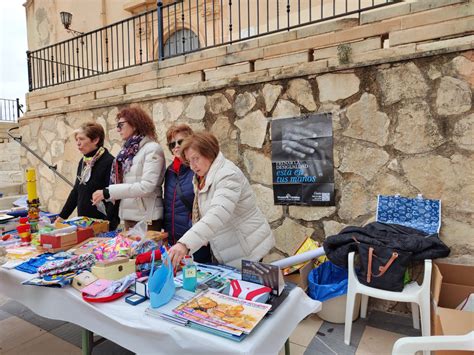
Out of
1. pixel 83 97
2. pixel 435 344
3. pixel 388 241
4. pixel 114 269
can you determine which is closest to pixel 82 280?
pixel 114 269

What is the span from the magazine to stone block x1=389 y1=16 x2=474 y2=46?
7.84 feet

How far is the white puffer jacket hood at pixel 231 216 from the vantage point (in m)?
1.77

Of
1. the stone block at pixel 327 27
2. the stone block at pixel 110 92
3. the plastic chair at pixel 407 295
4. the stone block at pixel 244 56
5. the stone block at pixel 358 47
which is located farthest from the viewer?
the stone block at pixel 110 92

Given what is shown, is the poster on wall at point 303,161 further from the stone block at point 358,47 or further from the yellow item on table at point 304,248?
the stone block at point 358,47

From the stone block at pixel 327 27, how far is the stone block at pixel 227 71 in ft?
2.04

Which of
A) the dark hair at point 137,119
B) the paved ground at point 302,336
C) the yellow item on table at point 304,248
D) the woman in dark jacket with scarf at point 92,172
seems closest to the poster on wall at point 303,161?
the yellow item on table at point 304,248

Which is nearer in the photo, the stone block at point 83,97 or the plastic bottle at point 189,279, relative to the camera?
the plastic bottle at point 189,279

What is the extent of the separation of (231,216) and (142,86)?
3092 millimetres

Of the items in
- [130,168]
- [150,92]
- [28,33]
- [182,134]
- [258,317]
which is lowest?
[258,317]

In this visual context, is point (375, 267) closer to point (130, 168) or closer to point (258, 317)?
point (258, 317)

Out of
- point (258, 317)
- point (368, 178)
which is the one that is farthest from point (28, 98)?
point (258, 317)

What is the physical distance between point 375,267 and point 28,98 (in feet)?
20.9

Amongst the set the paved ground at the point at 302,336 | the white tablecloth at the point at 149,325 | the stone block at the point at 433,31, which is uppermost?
the stone block at the point at 433,31

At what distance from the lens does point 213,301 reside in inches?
51.3
